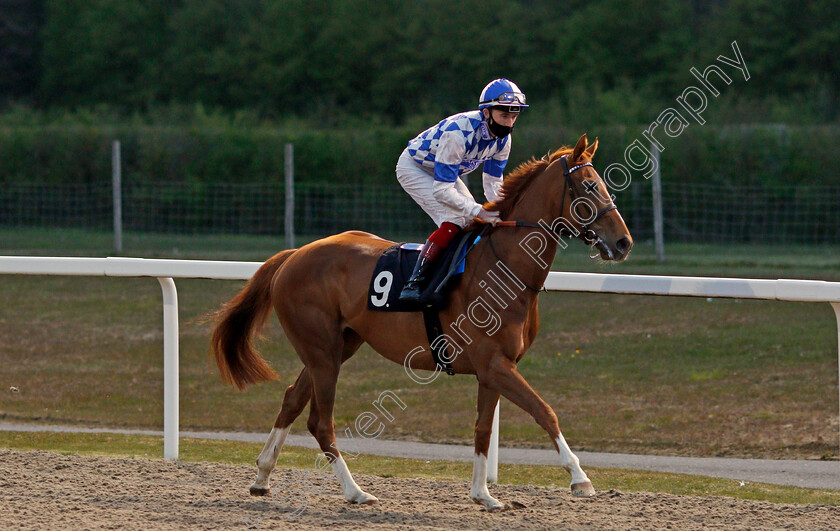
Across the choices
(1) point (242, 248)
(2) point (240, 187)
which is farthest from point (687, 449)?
(2) point (240, 187)

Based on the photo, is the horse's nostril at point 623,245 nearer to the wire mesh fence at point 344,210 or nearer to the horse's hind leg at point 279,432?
the horse's hind leg at point 279,432

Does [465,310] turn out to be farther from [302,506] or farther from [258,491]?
[258,491]

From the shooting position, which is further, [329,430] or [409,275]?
[329,430]

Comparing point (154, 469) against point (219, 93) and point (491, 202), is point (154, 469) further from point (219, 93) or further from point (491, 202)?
point (219, 93)

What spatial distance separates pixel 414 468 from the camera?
19.8 feet

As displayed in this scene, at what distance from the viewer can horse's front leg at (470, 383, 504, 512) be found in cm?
483

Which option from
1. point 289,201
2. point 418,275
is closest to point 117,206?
point 289,201

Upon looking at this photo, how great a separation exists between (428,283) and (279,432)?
3.53ft

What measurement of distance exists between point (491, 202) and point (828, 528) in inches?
80.4

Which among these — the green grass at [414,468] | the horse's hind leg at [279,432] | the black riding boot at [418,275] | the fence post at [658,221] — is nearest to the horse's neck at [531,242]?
the black riding boot at [418,275]

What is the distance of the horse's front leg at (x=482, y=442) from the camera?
15.9 feet

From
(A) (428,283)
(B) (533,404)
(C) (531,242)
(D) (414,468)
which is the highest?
(C) (531,242)

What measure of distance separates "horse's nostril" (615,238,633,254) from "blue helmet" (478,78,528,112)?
79 cm

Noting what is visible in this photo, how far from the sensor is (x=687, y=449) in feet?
21.7
